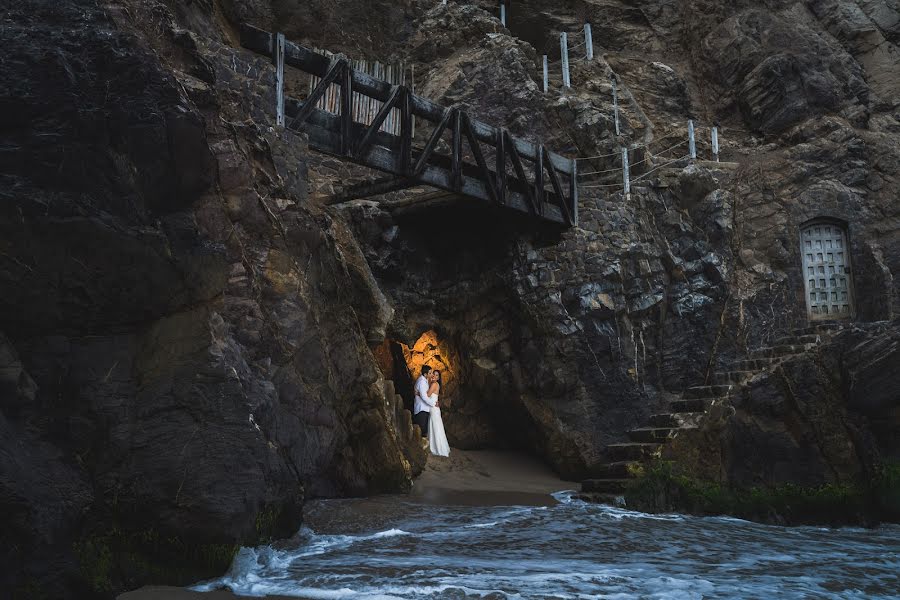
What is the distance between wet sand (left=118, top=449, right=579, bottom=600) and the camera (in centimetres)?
1023

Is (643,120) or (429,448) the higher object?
(643,120)

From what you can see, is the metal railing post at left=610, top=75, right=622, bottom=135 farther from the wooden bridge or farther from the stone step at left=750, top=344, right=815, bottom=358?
the stone step at left=750, top=344, right=815, bottom=358

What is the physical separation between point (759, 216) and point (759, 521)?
9192mm

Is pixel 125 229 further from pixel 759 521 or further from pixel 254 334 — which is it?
pixel 759 521

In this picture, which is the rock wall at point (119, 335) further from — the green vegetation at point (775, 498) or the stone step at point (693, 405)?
the stone step at point (693, 405)

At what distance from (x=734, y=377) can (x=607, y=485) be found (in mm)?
2998

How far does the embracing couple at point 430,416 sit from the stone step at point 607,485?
3.57 metres

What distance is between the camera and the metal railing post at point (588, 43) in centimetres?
2306

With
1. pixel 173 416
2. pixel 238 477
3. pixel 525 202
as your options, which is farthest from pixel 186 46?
pixel 525 202

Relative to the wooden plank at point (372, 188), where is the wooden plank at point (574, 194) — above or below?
above

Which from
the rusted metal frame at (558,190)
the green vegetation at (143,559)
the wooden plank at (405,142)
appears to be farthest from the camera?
the rusted metal frame at (558,190)

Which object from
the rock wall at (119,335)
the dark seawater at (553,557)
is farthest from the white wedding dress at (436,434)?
the rock wall at (119,335)

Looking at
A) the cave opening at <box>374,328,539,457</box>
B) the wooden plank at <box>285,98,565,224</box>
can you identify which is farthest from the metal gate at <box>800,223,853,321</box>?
the cave opening at <box>374,328,539,457</box>

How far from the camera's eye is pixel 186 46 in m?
8.47
